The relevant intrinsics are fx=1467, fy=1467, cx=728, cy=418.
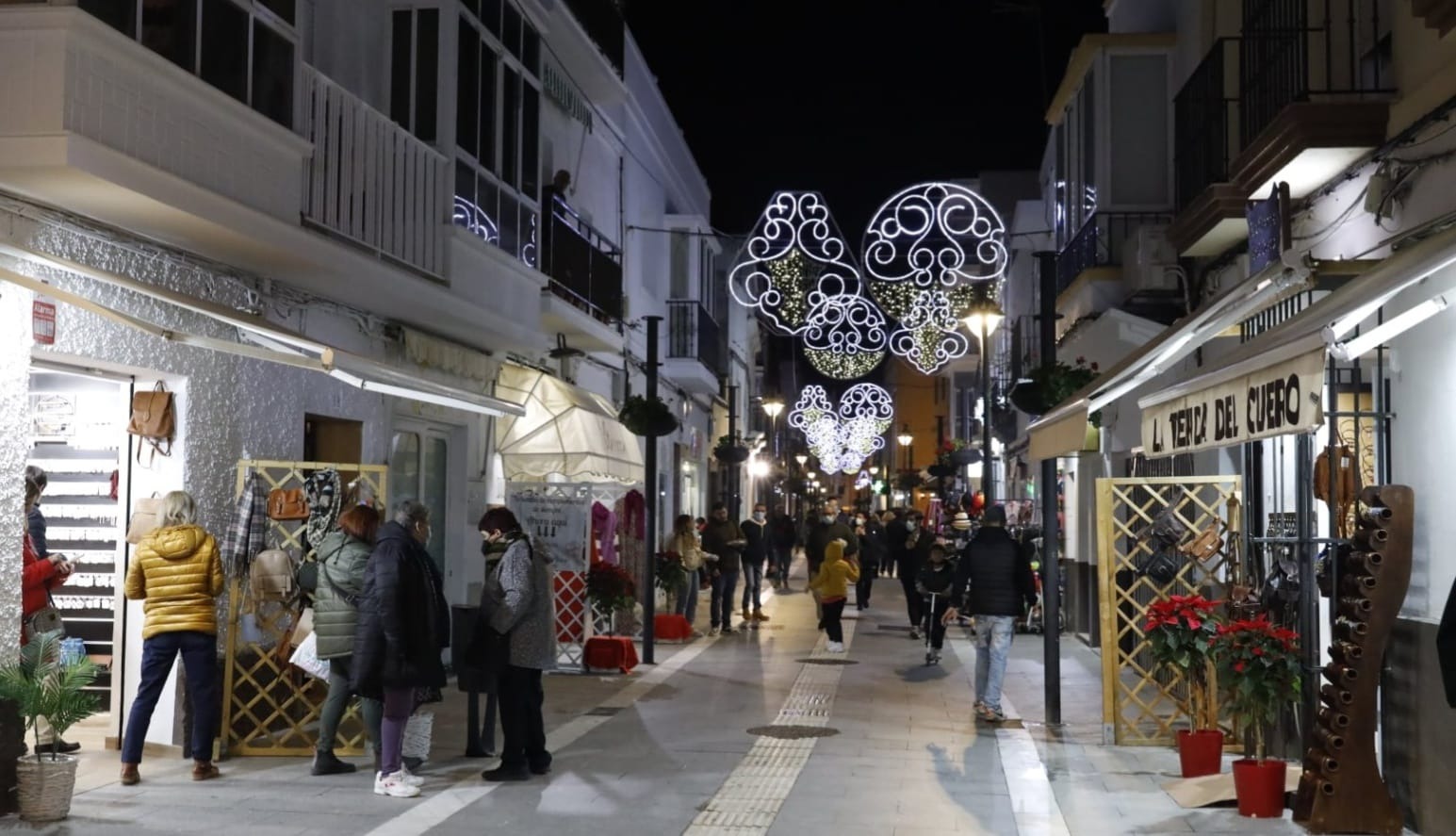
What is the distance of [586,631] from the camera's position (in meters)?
16.6

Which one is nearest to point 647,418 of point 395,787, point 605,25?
point 605,25

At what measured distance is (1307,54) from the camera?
10.6 metres

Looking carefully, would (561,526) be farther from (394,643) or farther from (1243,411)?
(1243,411)

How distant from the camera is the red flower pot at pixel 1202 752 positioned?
33.1 feet

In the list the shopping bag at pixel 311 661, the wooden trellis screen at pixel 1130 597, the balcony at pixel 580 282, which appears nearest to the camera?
the shopping bag at pixel 311 661

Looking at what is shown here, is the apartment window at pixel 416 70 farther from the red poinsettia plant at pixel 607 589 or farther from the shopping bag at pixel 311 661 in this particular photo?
the shopping bag at pixel 311 661

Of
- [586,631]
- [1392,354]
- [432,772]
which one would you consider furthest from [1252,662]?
[586,631]

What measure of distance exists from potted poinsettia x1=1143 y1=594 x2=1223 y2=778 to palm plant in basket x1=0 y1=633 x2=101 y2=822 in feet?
22.7

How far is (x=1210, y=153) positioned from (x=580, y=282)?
8.49 meters

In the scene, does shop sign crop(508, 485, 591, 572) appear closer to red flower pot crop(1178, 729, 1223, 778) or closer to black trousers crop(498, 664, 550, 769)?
black trousers crop(498, 664, 550, 769)

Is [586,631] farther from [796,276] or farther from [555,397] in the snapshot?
[796,276]

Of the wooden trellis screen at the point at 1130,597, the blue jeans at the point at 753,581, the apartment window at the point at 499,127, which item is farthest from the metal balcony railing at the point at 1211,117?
the blue jeans at the point at 753,581

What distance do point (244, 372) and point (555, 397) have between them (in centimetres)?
649

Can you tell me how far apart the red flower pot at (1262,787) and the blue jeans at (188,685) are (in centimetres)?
666
